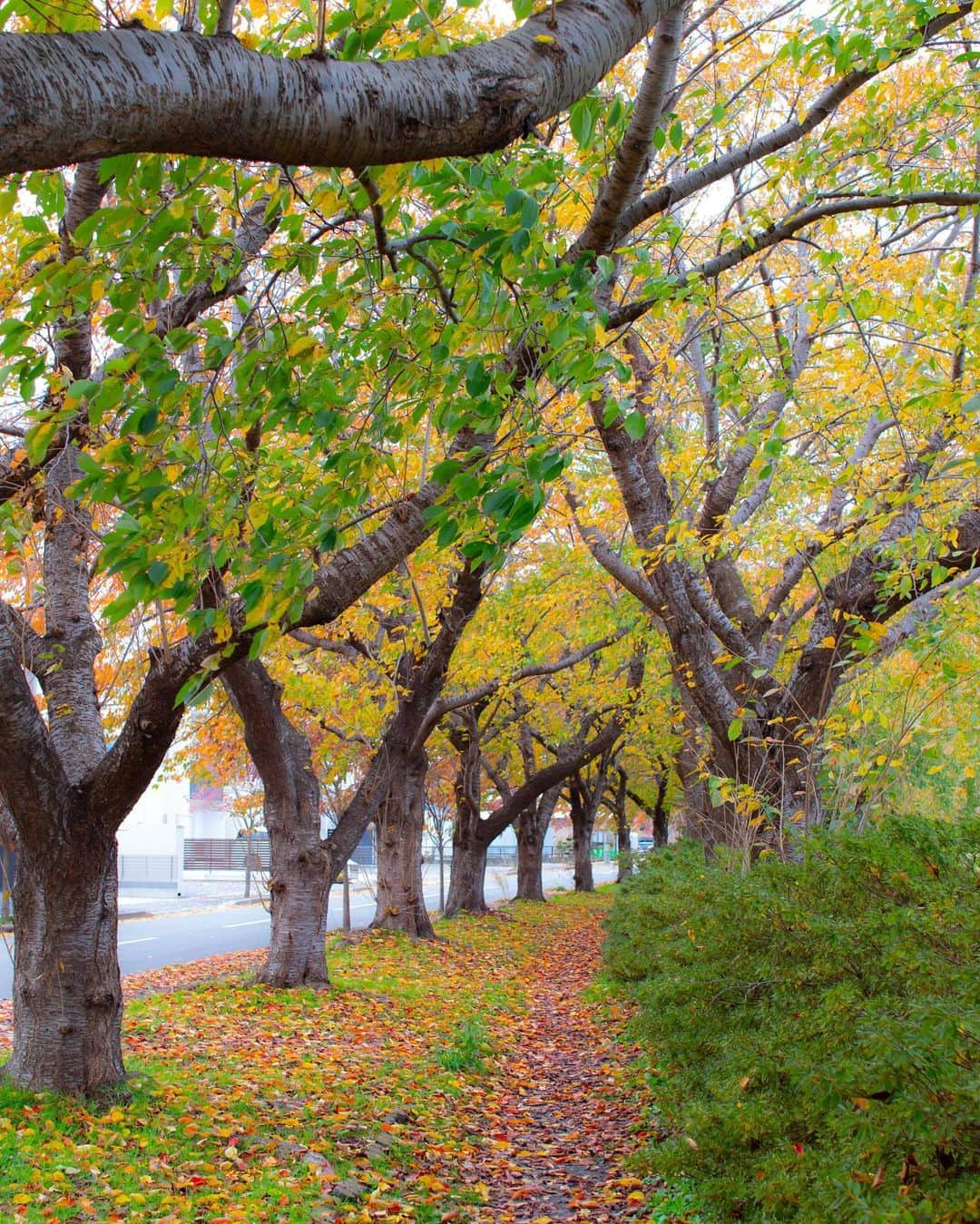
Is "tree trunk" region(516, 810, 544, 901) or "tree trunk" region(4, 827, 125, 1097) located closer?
"tree trunk" region(4, 827, 125, 1097)

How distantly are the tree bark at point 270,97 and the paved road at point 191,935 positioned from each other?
13.4 m

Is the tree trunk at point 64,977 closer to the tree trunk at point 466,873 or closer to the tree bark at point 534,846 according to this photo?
the tree trunk at point 466,873

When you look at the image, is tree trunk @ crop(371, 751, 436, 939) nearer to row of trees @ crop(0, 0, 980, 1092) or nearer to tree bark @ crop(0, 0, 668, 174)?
row of trees @ crop(0, 0, 980, 1092)

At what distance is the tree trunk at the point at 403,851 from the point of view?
52.0ft

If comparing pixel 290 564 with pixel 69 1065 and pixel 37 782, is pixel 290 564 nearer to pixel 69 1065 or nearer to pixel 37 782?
pixel 37 782

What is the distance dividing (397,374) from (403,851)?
1306cm

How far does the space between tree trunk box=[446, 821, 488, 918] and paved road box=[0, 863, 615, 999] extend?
3.57 metres

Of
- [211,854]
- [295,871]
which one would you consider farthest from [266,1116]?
[211,854]

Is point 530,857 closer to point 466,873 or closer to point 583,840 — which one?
point 583,840

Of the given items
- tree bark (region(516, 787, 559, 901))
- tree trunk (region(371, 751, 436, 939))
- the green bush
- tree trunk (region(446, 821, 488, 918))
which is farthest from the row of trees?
tree bark (region(516, 787, 559, 901))

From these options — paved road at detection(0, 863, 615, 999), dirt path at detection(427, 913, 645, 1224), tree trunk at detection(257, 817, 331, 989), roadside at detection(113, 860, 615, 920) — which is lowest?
roadside at detection(113, 860, 615, 920)

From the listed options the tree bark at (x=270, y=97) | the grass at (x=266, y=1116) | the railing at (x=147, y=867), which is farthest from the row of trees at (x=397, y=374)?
the railing at (x=147, y=867)

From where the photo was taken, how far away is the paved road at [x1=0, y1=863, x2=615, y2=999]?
55.8ft

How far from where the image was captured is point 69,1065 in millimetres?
6043
